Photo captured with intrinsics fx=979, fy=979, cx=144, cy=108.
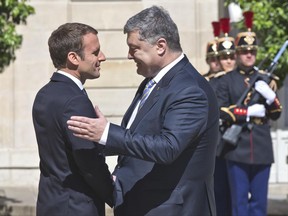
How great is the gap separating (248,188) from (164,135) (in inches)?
173

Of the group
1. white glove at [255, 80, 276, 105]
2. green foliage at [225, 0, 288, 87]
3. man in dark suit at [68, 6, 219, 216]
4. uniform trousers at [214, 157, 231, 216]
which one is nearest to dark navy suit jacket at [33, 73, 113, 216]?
man in dark suit at [68, 6, 219, 216]

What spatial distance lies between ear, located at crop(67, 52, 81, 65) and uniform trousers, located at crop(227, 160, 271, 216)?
4.14m

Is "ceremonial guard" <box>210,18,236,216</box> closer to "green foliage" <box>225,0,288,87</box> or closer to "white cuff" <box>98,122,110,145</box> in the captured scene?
"green foliage" <box>225,0,288,87</box>

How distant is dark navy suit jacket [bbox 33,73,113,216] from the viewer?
4602 millimetres

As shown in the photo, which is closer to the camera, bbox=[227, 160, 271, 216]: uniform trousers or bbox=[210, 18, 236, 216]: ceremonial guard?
bbox=[227, 160, 271, 216]: uniform trousers

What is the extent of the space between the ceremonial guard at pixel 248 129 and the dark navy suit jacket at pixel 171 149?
3984mm

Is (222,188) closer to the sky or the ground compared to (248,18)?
closer to the ground

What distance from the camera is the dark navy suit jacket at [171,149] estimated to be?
4395mm

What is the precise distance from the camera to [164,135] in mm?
4414

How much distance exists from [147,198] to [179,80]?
57cm

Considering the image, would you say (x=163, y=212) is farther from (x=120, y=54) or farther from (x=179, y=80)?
(x=120, y=54)

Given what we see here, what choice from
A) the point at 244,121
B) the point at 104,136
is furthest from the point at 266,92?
the point at 104,136

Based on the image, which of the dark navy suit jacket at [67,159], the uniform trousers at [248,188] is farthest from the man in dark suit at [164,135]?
the uniform trousers at [248,188]

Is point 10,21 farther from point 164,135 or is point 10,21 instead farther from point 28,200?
point 164,135
